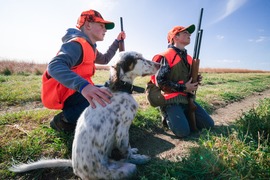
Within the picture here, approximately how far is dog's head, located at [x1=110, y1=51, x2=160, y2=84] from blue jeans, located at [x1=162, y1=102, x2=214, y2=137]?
5.39ft

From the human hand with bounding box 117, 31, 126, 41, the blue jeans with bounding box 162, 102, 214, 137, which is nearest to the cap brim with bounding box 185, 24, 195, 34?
the human hand with bounding box 117, 31, 126, 41

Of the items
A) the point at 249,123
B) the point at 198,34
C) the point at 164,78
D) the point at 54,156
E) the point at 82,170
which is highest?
the point at 198,34

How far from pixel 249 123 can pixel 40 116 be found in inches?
186

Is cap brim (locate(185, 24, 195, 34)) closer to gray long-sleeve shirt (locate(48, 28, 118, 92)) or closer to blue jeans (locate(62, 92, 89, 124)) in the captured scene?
gray long-sleeve shirt (locate(48, 28, 118, 92))

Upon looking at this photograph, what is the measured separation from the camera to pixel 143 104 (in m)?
7.03

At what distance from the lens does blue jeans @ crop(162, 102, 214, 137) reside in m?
4.71

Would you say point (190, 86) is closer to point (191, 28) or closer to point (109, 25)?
point (191, 28)

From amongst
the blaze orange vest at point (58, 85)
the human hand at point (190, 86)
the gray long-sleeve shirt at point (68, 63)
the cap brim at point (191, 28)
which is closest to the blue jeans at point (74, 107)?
the blaze orange vest at point (58, 85)

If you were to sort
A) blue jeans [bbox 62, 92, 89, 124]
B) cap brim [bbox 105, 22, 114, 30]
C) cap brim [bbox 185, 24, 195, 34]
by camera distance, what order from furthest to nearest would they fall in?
1. cap brim [bbox 185, 24, 195, 34]
2. cap brim [bbox 105, 22, 114, 30]
3. blue jeans [bbox 62, 92, 89, 124]

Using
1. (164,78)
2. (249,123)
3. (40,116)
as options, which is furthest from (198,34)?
(40,116)

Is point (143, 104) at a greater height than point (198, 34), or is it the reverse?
point (198, 34)

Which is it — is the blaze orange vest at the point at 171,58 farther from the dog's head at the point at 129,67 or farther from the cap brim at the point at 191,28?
the dog's head at the point at 129,67

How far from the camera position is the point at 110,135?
9.96 ft

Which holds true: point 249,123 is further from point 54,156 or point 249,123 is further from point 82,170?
point 54,156
